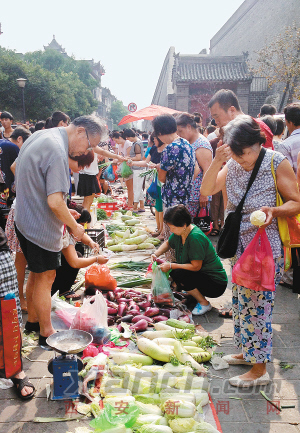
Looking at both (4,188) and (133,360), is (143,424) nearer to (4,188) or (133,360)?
(133,360)

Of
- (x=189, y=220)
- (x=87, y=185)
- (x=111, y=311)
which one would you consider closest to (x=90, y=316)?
(x=111, y=311)

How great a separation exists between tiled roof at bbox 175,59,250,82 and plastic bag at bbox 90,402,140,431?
21.9 metres

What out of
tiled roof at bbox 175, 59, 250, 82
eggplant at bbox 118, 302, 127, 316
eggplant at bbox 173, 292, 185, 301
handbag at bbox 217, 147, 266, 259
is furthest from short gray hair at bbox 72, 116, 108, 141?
tiled roof at bbox 175, 59, 250, 82

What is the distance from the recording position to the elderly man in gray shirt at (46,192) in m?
2.85

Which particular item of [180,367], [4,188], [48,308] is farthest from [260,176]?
[4,188]

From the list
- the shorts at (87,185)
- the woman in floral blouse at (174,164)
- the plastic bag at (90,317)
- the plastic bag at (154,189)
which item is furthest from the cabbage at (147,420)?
the shorts at (87,185)

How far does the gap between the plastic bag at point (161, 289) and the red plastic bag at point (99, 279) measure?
708 millimetres

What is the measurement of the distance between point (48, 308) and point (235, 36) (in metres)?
30.2

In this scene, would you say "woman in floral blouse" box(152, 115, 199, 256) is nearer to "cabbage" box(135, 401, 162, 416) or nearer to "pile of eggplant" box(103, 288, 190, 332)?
"pile of eggplant" box(103, 288, 190, 332)

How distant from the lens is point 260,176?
263cm

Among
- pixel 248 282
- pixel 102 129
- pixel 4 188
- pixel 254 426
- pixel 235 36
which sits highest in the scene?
pixel 235 36

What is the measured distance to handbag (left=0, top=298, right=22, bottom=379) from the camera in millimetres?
2398

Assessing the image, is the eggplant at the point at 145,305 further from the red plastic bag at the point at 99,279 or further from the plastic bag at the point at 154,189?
the plastic bag at the point at 154,189

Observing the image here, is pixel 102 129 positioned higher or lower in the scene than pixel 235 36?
lower
